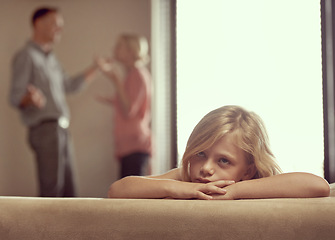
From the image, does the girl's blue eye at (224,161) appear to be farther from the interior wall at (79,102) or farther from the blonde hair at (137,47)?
the interior wall at (79,102)

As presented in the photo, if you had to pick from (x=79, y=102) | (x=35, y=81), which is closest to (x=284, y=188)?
(x=35, y=81)

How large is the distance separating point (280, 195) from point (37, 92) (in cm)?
232

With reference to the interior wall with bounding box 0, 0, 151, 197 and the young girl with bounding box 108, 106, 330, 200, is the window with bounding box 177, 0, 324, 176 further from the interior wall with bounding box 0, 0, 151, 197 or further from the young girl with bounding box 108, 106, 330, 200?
the young girl with bounding box 108, 106, 330, 200

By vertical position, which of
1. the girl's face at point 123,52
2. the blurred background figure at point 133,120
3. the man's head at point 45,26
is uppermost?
the man's head at point 45,26

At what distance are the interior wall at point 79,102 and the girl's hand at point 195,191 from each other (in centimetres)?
391

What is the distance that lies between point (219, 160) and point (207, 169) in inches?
1.8

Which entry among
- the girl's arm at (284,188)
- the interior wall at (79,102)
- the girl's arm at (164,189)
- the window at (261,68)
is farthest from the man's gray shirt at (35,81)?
the girl's arm at (284,188)

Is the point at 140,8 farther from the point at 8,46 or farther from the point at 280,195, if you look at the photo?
the point at 280,195

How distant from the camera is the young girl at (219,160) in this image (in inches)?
36.4

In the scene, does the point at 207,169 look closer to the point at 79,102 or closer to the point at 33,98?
the point at 33,98

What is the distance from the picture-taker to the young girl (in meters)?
0.92

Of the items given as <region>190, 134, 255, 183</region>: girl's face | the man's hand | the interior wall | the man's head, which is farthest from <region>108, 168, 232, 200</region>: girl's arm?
the interior wall

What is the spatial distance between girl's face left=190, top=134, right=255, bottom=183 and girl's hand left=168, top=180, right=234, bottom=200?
12 centimetres

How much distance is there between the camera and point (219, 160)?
1.05 metres
